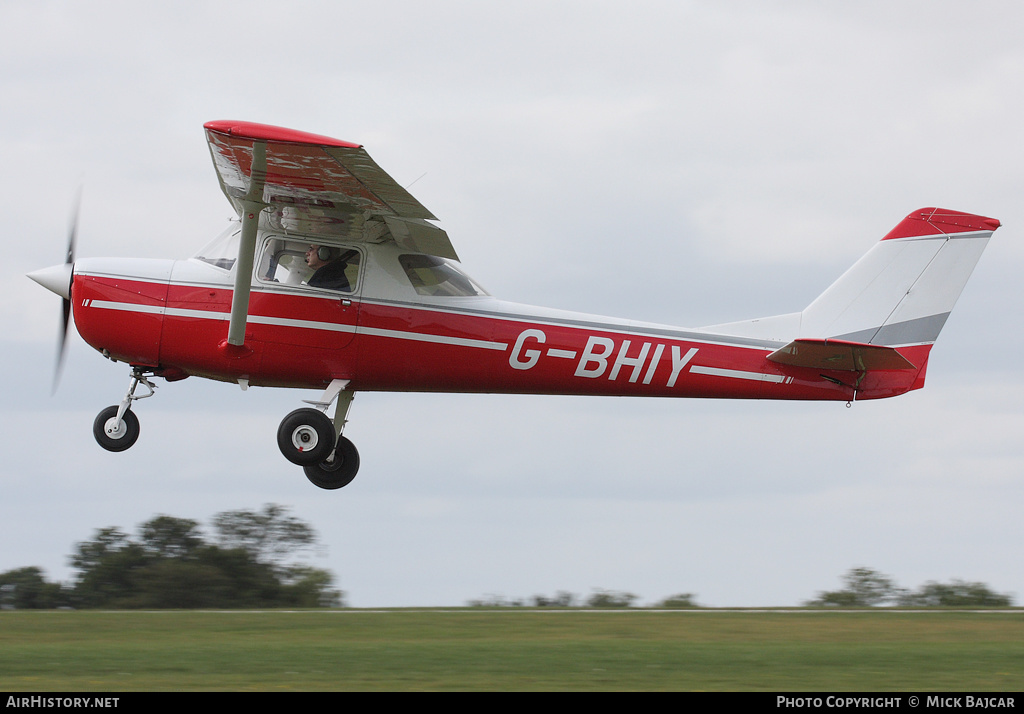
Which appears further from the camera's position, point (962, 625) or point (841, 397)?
point (841, 397)

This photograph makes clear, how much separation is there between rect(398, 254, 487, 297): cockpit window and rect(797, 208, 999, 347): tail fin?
3965 mm

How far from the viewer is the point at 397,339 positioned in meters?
13.2

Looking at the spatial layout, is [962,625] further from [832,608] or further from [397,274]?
[397,274]

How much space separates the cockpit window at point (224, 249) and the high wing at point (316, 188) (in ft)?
0.87

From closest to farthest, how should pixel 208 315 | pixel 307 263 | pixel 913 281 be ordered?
pixel 208 315, pixel 307 263, pixel 913 281

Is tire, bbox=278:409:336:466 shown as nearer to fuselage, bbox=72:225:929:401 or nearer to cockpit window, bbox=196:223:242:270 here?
fuselage, bbox=72:225:929:401

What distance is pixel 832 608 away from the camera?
44.8 feet

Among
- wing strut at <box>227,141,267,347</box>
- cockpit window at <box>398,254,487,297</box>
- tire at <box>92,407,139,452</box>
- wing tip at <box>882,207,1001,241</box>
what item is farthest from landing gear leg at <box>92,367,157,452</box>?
wing tip at <box>882,207,1001,241</box>

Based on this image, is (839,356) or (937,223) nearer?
(839,356)

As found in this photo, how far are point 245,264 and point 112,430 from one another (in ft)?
8.23

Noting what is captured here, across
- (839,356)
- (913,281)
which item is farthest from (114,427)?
(913,281)

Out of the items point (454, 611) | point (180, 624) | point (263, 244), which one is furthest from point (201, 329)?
point (454, 611)

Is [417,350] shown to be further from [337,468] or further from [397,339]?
[337,468]
